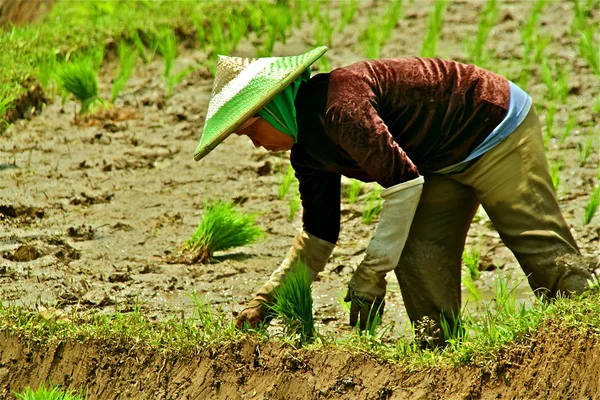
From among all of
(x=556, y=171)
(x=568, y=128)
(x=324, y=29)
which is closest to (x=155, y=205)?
(x=556, y=171)

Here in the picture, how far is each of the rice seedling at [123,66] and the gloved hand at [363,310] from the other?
3109 millimetres

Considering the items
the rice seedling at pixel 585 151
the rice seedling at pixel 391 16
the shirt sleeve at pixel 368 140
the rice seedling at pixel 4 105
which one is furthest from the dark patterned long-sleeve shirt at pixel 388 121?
the rice seedling at pixel 391 16

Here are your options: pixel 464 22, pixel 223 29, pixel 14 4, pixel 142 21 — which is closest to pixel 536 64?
pixel 464 22

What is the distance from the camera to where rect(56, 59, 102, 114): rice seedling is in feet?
19.4

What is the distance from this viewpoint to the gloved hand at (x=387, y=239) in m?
3.27

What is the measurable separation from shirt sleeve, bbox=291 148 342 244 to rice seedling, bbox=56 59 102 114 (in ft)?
8.84

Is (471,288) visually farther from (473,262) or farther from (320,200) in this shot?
A: (320,200)

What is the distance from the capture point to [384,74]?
3.45 meters

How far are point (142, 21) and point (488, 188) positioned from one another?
164 inches

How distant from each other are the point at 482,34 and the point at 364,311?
382cm

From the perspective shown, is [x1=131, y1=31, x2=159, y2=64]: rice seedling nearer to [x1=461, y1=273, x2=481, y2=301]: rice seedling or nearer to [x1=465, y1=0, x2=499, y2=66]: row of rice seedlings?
[x1=465, y1=0, x2=499, y2=66]: row of rice seedlings

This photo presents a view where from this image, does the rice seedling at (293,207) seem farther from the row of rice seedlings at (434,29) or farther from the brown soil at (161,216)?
the row of rice seedlings at (434,29)

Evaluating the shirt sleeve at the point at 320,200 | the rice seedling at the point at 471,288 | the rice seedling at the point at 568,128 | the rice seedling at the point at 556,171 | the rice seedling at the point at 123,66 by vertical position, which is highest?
the rice seedling at the point at 123,66

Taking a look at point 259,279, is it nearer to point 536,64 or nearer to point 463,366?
point 463,366
